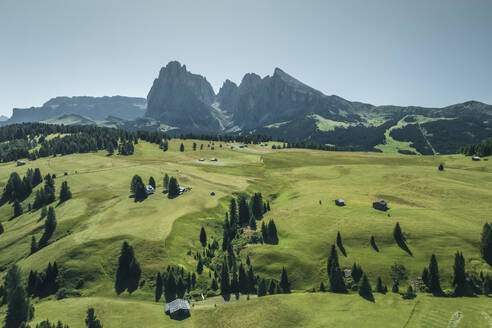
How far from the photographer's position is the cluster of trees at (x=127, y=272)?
76812mm

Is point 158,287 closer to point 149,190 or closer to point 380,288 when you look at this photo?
point 380,288

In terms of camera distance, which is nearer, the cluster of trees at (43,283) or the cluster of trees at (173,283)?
the cluster of trees at (173,283)

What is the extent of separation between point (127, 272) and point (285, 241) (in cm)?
5312

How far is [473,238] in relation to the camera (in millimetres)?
81250

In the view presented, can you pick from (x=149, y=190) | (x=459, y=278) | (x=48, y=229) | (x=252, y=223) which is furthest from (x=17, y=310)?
(x=459, y=278)

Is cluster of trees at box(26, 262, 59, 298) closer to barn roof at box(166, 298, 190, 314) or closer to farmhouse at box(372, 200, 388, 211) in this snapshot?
barn roof at box(166, 298, 190, 314)

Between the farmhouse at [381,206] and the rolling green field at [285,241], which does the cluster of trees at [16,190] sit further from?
the farmhouse at [381,206]

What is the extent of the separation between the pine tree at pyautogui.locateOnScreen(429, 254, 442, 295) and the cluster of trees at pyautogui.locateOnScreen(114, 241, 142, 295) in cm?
8057

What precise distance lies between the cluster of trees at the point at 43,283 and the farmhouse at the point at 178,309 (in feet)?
126

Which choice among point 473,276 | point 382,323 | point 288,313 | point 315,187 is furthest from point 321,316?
point 315,187

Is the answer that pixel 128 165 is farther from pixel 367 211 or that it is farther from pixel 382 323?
→ pixel 382 323

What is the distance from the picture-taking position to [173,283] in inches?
2963

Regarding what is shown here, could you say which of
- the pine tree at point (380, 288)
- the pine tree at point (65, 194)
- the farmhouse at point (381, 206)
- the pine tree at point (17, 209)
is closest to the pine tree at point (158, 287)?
the pine tree at point (380, 288)

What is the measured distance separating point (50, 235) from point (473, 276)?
141 meters
